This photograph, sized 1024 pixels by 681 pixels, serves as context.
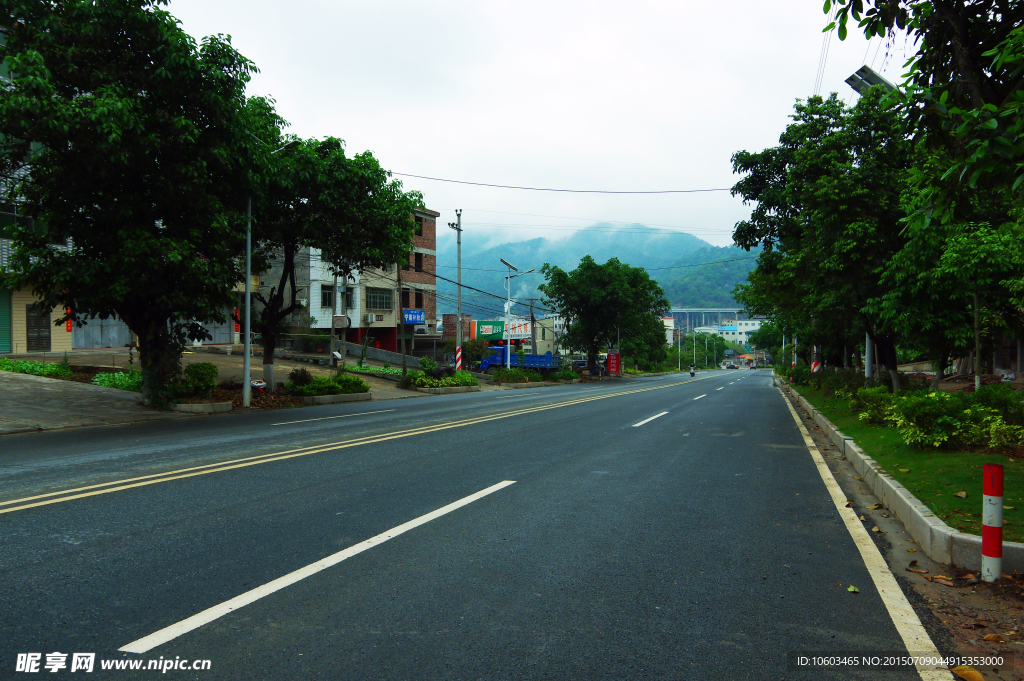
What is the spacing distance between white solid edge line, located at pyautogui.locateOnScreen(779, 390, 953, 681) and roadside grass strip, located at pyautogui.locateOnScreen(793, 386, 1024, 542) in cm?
65

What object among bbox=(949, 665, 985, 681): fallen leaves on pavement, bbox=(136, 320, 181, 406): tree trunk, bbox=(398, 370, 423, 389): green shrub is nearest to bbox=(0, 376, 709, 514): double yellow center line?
bbox=(949, 665, 985, 681): fallen leaves on pavement

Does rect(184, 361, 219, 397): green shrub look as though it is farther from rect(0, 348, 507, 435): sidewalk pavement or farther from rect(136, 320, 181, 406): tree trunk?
rect(0, 348, 507, 435): sidewalk pavement

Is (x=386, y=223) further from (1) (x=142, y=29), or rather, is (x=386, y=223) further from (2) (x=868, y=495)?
(2) (x=868, y=495)

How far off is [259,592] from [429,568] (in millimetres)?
1102

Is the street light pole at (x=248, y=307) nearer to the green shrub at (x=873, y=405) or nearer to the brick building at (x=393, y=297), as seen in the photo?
the green shrub at (x=873, y=405)

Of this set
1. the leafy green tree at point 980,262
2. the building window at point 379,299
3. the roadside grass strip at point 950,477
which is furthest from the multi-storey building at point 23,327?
the leafy green tree at point 980,262

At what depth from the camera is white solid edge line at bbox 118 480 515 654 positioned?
320cm

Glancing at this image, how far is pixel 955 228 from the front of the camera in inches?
458

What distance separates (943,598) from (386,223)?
59.3ft

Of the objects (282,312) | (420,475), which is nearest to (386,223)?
(282,312)

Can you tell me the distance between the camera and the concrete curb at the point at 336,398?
2127 cm

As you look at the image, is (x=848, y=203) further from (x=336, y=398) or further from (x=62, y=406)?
(x=62, y=406)

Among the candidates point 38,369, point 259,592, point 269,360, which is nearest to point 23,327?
point 38,369

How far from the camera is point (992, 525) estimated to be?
13.9 ft
